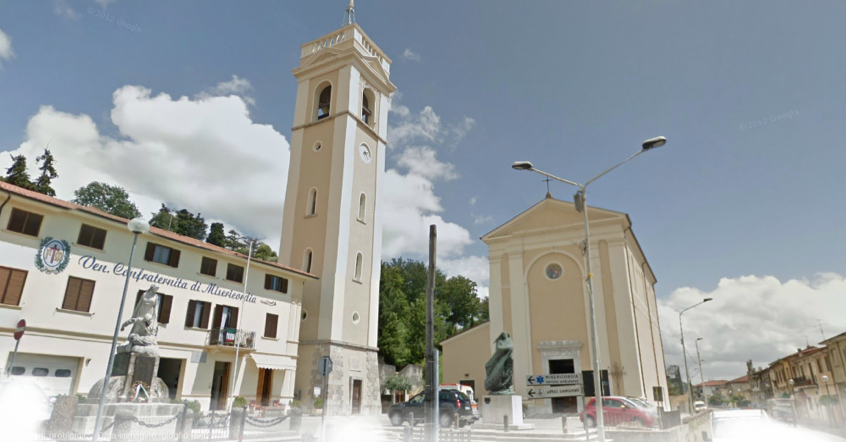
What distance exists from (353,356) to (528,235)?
1469 centimetres

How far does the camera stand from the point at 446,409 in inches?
762

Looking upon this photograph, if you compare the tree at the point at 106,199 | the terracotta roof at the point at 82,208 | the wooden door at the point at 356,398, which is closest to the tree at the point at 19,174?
the tree at the point at 106,199

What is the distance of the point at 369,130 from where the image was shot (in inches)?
1455

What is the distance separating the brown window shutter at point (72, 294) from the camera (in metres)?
20.0

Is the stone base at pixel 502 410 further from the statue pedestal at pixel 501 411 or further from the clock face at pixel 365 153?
the clock face at pixel 365 153

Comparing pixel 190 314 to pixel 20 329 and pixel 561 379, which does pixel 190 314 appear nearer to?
pixel 20 329

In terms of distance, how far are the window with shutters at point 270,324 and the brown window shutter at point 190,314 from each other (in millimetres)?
4359

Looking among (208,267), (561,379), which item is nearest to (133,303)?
(208,267)

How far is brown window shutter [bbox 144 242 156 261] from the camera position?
23000 mm

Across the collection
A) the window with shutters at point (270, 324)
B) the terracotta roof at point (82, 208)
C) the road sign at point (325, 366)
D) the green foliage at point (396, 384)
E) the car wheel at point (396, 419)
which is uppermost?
the terracotta roof at point (82, 208)

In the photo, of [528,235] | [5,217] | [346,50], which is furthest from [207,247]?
[528,235]

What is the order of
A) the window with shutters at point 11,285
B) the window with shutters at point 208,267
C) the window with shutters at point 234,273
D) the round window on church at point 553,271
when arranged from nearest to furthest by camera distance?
the window with shutters at point 11,285 → the window with shutters at point 208,267 → the window with shutters at point 234,273 → the round window on church at point 553,271

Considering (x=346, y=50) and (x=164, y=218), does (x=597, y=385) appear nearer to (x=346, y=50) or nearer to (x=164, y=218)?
(x=346, y=50)

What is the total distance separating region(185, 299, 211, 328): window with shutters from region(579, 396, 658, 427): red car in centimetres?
1887
